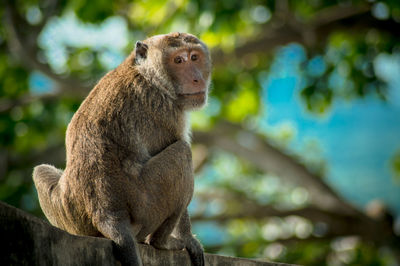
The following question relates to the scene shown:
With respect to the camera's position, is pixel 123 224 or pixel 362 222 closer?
pixel 123 224

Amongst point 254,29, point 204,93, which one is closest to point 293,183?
point 254,29

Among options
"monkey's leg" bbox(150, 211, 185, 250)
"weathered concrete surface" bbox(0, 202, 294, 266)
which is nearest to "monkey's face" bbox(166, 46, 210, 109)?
"monkey's leg" bbox(150, 211, 185, 250)

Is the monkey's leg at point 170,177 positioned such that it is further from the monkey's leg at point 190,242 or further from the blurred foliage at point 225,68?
the blurred foliage at point 225,68

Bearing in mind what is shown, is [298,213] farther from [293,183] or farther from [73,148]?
[73,148]

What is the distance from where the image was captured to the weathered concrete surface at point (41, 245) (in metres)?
3.69

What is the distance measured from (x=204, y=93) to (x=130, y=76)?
742 millimetres

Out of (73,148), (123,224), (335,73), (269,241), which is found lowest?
(269,241)

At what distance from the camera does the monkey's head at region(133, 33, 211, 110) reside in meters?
5.73

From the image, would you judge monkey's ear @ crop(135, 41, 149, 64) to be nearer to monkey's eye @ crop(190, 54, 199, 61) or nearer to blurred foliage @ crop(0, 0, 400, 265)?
monkey's eye @ crop(190, 54, 199, 61)

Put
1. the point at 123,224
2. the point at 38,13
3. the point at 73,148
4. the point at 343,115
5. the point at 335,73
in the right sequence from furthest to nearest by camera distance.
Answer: the point at 343,115
the point at 335,73
the point at 38,13
the point at 73,148
the point at 123,224

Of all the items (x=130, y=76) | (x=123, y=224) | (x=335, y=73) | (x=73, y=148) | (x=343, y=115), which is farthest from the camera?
(x=343, y=115)

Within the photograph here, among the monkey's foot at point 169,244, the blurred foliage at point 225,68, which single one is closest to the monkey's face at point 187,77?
the monkey's foot at point 169,244

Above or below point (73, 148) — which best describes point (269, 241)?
below

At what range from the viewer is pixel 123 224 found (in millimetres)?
4793
